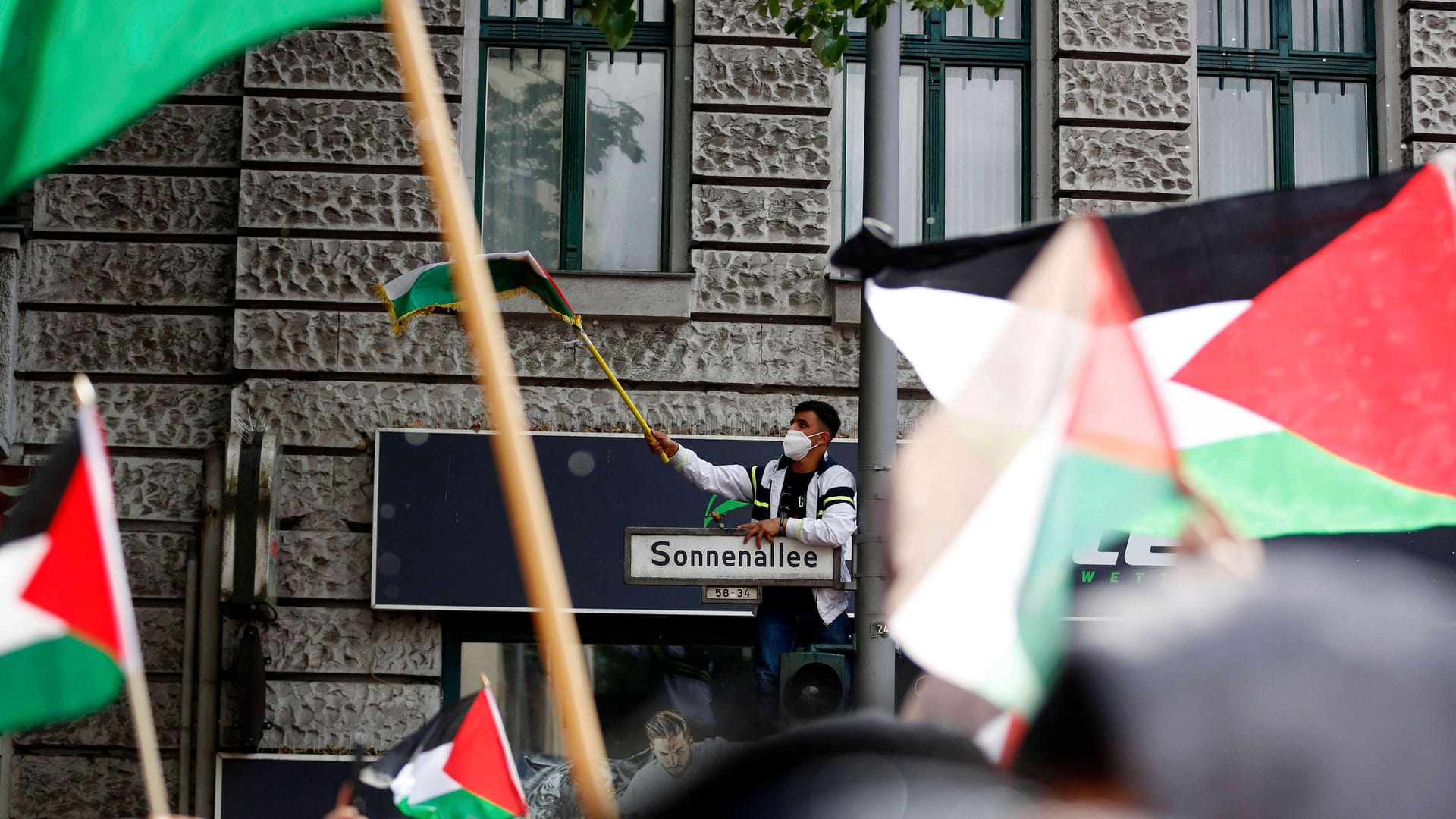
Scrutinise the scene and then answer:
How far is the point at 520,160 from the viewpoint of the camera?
10.9 m

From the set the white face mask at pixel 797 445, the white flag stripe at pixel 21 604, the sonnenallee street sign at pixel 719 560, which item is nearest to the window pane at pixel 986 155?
the white face mask at pixel 797 445

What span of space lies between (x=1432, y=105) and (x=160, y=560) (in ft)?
28.1

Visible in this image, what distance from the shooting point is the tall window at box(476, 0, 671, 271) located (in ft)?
35.6

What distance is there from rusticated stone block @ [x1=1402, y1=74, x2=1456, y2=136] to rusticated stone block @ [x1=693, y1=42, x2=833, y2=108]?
385 cm

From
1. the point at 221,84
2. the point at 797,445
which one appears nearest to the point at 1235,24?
the point at 797,445

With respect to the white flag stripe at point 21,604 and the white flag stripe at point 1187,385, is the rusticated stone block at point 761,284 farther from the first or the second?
the white flag stripe at point 1187,385

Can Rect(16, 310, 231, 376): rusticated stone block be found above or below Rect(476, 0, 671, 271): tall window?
below

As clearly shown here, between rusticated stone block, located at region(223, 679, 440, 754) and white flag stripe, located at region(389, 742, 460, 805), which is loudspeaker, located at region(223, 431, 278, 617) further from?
white flag stripe, located at region(389, 742, 460, 805)

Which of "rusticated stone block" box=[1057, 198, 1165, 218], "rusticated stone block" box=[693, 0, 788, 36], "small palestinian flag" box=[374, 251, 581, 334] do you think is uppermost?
"rusticated stone block" box=[693, 0, 788, 36]

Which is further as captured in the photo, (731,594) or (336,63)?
(336,63)

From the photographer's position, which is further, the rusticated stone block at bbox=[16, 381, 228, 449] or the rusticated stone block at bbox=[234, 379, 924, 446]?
the rusticated stone block at bbox=[16, 381, 228, 449]

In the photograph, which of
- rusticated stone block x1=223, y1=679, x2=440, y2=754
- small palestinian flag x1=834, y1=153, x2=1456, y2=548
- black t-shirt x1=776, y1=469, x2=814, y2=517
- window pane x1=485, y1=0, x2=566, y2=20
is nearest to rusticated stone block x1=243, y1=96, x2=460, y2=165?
window pane x1=485, y1=0, x2=566, y2=20

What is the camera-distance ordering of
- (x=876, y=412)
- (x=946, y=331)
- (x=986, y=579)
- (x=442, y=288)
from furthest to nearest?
(x=442, y=288) < (x=876, y=412) < (x=946, y=331) < (x=986, y=579)

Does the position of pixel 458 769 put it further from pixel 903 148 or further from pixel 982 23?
pixel 982 23
